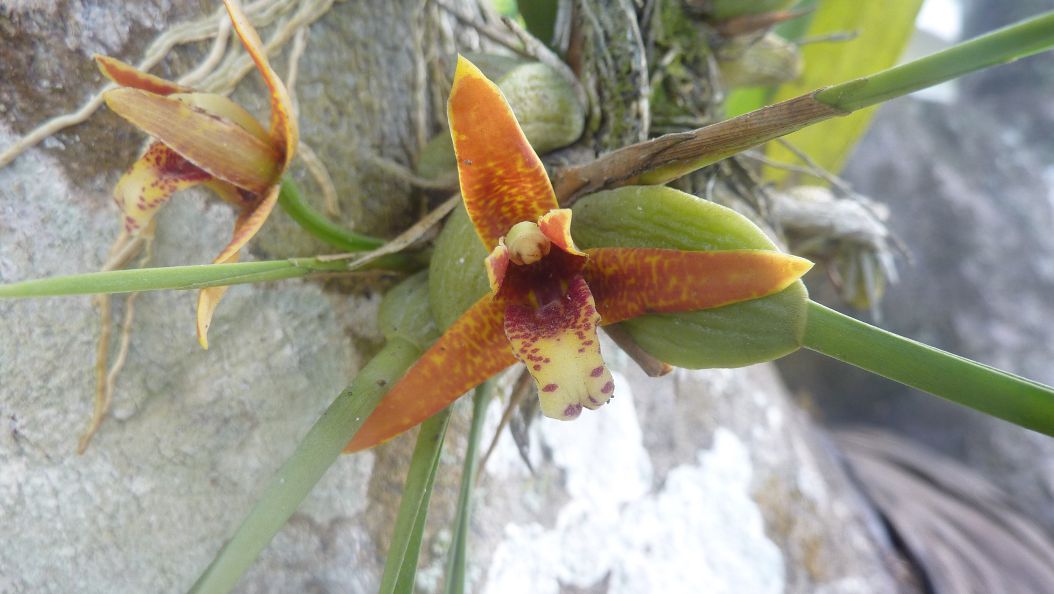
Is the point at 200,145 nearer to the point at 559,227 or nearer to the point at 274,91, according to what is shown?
the point at 274,91

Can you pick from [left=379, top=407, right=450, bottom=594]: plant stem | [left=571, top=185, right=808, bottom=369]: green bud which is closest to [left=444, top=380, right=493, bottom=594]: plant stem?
[left=379, top=407, right=450, bottom=594]: plant stem

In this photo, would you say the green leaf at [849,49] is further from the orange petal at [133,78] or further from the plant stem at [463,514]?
the orange petal at [133,78]

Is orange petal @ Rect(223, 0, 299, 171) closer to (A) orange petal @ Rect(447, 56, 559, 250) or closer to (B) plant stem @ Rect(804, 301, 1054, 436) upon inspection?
(A) orange petal @ Rect(447, 56, 559, 250)

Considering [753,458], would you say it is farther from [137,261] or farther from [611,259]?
[137,261]

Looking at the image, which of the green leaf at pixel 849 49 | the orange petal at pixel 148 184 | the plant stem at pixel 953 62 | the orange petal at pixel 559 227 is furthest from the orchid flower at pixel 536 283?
the green leaf at pixel 849 49

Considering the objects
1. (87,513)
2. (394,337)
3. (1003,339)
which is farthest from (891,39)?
(87,513)

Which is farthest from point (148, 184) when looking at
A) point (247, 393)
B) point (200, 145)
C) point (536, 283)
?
point (536, 283)
